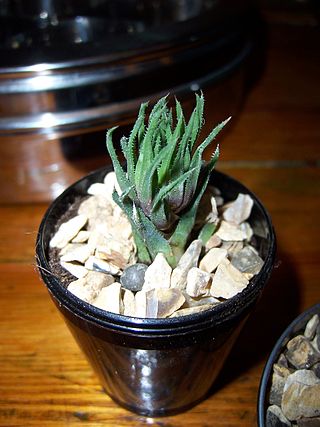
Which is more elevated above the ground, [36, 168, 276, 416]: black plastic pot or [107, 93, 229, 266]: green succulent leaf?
[107, 93, 229, 266]: green succulent leaf

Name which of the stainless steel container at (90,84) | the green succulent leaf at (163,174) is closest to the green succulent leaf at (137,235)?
the green succulent leaf at (163,174)

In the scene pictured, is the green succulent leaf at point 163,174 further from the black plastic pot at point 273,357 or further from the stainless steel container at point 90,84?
the stainless steel container at point 90,84

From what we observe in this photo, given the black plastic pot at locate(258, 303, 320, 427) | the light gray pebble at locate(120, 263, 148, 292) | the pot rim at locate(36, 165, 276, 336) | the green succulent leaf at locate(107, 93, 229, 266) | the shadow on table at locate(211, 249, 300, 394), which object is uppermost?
the green succulent leaf at locate(107, 93, 229, 266)

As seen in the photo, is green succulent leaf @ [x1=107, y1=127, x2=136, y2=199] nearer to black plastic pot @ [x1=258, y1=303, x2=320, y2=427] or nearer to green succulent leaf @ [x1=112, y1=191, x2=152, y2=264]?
green succulent leaf @ [x1=112, y1=191, x2=152, y2=264]

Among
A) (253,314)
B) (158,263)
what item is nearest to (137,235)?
(158,263)

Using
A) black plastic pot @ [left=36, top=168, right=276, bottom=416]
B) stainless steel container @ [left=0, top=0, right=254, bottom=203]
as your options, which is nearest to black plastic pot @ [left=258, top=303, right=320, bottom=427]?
black plastic pot @ [left=36, top=168, right=276, bottom=416]

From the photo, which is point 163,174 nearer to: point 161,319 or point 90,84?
point 161,319
